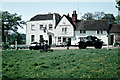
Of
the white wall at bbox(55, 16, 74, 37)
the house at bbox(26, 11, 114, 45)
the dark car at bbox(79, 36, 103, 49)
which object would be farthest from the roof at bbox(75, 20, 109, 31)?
the dark car at bbox(79, 36, 103, 49)

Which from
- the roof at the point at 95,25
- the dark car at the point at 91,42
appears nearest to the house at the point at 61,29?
the roof at the point at 95,25

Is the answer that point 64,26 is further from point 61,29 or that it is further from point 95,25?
point 95,25

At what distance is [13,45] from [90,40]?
11.7 m

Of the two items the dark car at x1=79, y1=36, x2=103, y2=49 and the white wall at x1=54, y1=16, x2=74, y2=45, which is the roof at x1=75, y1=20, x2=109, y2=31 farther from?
the dark car at x1=79, y1=36, x2=103, y2=49

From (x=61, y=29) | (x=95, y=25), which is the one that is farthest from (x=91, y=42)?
(x=61, y=29)

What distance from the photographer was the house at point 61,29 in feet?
82.7

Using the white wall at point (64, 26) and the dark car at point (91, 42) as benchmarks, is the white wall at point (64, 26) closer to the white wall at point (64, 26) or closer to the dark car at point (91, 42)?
the white wall at point (64, 26)

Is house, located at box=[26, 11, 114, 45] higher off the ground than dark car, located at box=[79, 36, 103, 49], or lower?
higher

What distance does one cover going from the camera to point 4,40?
23938 millimetres

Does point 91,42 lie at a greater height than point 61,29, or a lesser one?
lesser

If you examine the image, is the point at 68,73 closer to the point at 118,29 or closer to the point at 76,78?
the point at 76,78

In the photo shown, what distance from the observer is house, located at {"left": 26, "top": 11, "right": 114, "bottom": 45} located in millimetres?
25219

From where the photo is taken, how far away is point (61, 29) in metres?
34.8

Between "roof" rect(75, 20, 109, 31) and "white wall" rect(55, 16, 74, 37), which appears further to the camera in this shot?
"white wall" rect(55, 16, 74, 37)
